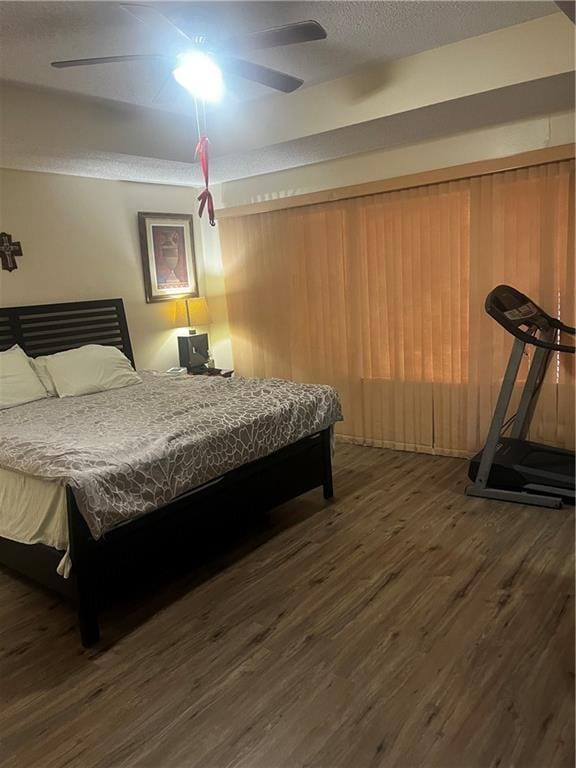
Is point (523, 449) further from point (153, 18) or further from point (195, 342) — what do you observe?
point (153, 18)

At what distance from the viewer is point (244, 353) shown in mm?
5559

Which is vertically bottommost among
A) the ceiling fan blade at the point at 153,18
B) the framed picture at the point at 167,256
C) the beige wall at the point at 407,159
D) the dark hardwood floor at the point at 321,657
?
the dark hardwood floor at the point at 321,657

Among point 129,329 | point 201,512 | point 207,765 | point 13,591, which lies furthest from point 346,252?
point 207,765

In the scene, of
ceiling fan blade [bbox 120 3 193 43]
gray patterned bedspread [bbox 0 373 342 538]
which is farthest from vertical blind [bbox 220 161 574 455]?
ceiling fan blade [bbox 120 3 193 43]

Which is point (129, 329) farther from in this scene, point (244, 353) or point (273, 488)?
point (273, 488)

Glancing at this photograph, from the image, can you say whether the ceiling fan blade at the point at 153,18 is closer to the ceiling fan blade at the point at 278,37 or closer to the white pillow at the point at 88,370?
the ceiling fan blade at the point at 278,37

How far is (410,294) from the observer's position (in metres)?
4.36

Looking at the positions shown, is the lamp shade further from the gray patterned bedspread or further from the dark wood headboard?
the gray patterned bedspread

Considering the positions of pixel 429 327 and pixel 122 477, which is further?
pixel 429 327

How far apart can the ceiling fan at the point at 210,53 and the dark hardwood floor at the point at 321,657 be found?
2.14 metres

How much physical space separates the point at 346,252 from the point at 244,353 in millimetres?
1501

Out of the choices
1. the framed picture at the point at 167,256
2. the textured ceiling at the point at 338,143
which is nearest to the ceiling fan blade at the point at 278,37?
the textured ceiling at the point at 338,143

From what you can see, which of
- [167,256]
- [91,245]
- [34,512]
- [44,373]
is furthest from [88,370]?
[34,512]

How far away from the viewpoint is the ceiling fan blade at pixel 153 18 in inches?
83.9
